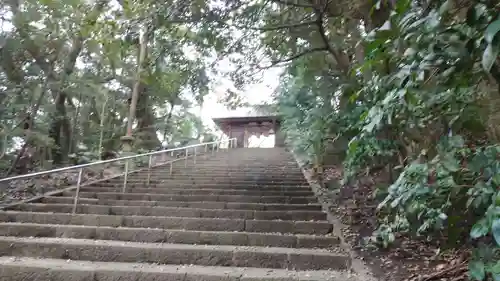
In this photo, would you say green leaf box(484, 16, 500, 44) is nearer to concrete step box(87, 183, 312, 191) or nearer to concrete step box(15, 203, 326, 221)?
concrete step box(15, 203, 326, 221)

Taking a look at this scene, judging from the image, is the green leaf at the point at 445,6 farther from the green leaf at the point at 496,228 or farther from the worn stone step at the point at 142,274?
the worn stone step at the point at 142,274

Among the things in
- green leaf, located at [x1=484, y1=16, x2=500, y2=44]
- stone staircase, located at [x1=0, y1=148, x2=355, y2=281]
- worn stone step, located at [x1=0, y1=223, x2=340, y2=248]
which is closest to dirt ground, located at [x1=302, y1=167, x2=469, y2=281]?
stone staircase, located at [x1=0, y1=148, x2=355, y2=281]

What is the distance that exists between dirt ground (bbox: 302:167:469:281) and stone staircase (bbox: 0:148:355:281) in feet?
0.83

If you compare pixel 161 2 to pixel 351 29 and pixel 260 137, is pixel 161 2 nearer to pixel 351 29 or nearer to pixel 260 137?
pixel 351 29

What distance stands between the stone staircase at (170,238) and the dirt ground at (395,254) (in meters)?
0.25

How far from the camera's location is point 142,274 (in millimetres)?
3035

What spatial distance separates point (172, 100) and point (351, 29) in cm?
1070

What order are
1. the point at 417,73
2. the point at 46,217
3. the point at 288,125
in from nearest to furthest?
the point at 417,73
the point at 46,217
the point at 288,125

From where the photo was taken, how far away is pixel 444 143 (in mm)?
1716

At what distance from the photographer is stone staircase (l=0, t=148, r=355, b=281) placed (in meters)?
3.12

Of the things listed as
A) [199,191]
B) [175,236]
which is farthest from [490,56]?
[199,191]

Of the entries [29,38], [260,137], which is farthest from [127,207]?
[260,137]

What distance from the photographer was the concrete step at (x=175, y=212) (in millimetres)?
4621

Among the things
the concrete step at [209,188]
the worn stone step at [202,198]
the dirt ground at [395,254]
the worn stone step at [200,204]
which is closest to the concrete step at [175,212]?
the worn stone step at [200,204]
